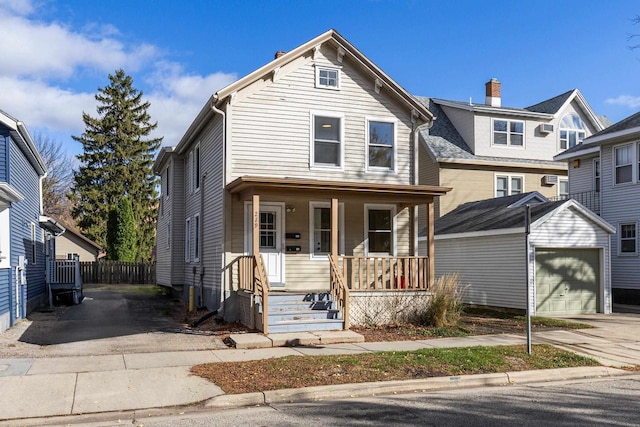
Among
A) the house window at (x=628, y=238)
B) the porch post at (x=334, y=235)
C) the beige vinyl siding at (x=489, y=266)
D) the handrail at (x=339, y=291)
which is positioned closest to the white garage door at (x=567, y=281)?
the beige vinyl siding at (x=489, y=266)

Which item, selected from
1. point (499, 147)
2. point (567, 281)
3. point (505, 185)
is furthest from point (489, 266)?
point (499, 147)

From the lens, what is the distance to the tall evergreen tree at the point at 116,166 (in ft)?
156

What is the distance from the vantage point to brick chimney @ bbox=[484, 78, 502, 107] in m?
30.6

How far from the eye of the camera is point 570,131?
29.5 metres

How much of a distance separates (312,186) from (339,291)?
8.67ft

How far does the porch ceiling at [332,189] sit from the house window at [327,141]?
164 centimetres

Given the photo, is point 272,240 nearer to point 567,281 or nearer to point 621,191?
point 567,281

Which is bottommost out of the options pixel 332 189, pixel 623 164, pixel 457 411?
pixel 457 411

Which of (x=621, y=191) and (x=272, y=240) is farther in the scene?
(x=621, y=191)

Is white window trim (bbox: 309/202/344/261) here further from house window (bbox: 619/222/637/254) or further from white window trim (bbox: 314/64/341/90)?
house window (bbox: 619/222/637/254)

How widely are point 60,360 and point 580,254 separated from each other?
15.8m

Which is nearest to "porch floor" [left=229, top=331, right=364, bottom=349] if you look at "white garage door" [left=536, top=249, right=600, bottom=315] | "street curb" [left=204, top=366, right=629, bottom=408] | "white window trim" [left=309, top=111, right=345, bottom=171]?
"street curb" [left=204, top=366, right=629, bottom=408]

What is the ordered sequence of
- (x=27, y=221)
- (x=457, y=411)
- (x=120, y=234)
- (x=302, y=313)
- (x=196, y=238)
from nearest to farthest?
(x=457, y=411) < (x=302, y=313) < (x=27, y=221) < (x=196, y=238) < (x=120, y=234)

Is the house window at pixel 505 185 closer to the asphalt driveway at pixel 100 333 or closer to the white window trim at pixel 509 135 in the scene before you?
the white window trim at pixel 509 135
